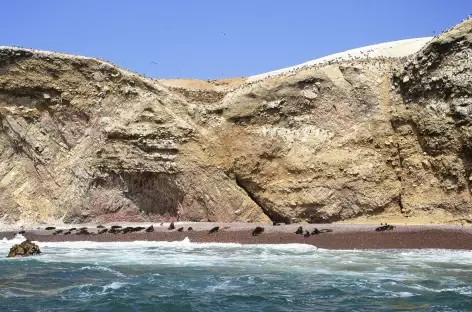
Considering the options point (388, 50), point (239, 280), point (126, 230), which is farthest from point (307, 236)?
point (388, 50)

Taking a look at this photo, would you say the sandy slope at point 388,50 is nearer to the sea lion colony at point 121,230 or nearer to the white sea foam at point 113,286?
the sea lion colony at point 121,230

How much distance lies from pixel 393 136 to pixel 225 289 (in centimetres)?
1556

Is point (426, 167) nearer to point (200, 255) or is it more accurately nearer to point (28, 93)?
point (200, 255)

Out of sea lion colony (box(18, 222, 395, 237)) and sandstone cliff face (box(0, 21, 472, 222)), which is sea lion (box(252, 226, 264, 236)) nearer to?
sea lion colony (box(18, 222, 395, 237))

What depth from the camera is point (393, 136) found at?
2494 cm

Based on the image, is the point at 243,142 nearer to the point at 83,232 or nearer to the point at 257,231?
the point at 257,231

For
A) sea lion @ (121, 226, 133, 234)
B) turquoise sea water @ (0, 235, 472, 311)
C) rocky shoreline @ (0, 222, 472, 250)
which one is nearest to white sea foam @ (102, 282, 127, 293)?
turquoise sea water @ (0, 235, 472, 311)

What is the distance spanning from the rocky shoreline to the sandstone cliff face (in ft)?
9.50

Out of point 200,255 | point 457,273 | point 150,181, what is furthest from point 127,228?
point 457,273

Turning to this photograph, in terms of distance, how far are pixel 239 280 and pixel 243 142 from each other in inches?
571

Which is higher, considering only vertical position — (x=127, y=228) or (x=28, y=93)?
(x=28, y=93)

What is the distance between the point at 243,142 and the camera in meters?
26.7

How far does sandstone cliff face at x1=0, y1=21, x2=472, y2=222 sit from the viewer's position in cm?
2386

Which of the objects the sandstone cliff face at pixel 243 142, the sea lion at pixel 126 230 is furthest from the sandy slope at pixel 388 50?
the sea lion at pixel 126 230
